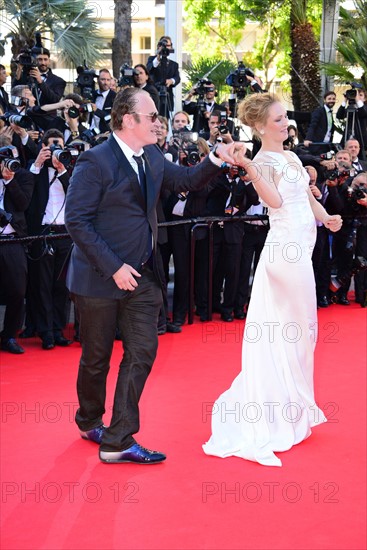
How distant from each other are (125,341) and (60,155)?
2.91 m

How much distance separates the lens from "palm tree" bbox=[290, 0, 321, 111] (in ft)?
50.3

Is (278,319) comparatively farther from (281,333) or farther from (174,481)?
(174,481)

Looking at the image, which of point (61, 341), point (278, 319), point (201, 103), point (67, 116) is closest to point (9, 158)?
point (61, 341)

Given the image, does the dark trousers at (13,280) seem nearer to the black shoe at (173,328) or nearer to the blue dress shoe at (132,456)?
the black shoe at (173,328)

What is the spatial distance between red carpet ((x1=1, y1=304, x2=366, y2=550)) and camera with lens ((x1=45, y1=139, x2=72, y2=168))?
5.76 feet

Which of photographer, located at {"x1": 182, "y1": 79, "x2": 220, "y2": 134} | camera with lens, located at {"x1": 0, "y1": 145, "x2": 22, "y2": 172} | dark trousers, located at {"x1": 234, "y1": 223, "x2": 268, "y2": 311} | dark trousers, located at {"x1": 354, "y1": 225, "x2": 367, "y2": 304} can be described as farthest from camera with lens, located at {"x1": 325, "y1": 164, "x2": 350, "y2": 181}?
camera with lens, located at {"x1": 0, "y1": 145, "x2": 22, "y2": 172}

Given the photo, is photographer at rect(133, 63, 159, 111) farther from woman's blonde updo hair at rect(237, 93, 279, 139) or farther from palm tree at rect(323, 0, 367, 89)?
woman's blonde updo hair at rect(237, 93, 279, 139)

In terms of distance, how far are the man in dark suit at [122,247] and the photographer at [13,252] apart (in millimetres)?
2416

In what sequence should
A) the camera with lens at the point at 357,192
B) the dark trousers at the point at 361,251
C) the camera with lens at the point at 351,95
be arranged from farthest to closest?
the camera with lens at the point at 351,95 < the dark trousers at the point at 361,251 < the camera with lens at the point at 357,192

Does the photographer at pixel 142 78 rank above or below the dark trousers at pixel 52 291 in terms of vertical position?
above

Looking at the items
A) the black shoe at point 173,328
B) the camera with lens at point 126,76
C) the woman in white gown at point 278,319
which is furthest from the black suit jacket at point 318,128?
the woman in white gown at point 278,319

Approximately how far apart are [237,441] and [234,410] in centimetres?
24

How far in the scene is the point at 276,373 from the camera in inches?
205

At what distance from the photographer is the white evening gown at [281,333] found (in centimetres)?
512
